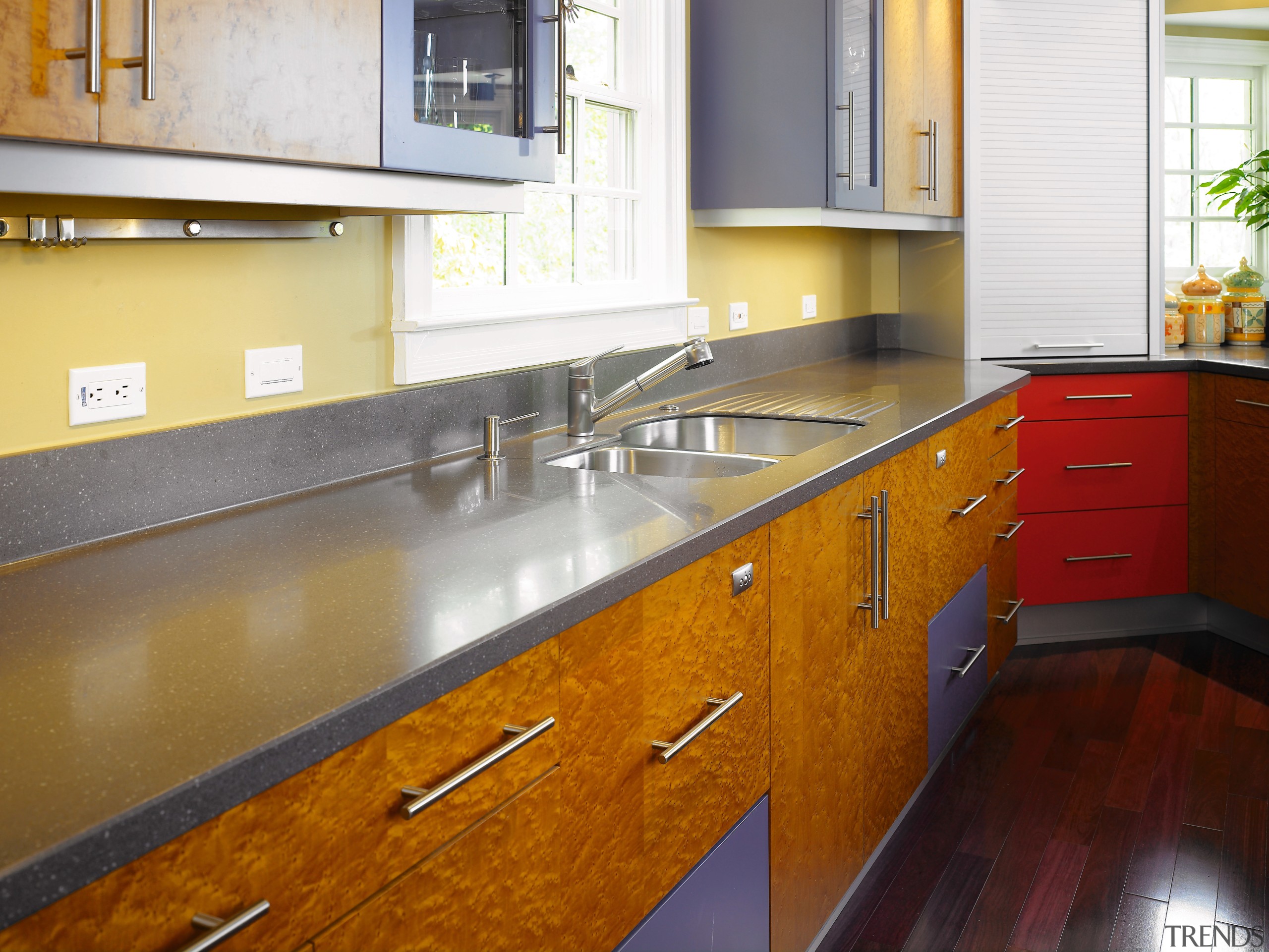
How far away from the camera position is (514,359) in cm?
216

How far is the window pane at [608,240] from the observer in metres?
2.61

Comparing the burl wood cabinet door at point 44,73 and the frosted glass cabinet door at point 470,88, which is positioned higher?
the frosted glass cabinet door at point 470,88

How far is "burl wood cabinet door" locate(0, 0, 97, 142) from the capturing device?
2.93 ft

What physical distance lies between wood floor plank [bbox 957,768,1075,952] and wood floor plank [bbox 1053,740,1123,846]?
0.02 metres

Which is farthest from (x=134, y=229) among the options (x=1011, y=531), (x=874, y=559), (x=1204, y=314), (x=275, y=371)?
(x=1204, y=314)

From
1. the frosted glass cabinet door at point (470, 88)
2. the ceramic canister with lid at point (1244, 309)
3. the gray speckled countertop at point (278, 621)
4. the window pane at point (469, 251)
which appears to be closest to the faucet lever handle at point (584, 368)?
the window pane at point (469, 251)

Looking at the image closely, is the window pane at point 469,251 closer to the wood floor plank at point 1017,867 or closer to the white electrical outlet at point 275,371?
the white electrical outlet at point 275,371

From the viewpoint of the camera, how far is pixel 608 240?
8.79 feet

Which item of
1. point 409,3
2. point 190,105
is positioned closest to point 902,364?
point 409,3

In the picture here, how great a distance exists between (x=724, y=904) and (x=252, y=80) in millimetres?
1200

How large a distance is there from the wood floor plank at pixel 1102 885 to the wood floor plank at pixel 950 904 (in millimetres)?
181

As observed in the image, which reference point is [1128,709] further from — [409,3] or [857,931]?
[409,3]

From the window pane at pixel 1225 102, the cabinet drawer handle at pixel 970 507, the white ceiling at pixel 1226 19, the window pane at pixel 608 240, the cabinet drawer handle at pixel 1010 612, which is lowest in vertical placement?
the cabinet drawer handle at pixel 1010 612

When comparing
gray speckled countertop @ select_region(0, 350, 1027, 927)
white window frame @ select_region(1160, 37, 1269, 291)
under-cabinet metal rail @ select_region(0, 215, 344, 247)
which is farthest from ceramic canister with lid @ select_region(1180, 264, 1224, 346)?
under-cabinet metal rail @ select_region(0, 215, 344, 247)
